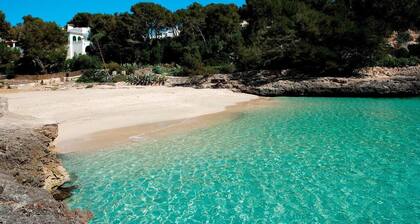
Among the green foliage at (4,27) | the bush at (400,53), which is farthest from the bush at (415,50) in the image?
the green foliage at (4,27)

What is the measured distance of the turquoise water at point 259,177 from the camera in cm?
627

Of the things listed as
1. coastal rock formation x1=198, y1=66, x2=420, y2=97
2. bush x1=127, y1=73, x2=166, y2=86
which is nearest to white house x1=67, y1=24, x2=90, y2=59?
bush x1=127, y1=73, x2=166, y2=86

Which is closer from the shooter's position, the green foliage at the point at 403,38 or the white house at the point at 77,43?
the green foliage at the point at 403,38

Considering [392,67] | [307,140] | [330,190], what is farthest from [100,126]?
[392,67]

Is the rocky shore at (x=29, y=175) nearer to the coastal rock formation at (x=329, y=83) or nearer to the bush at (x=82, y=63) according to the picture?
the coastal rock formation at (x=329, y=83)

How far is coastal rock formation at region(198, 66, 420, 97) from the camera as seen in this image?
2575cm

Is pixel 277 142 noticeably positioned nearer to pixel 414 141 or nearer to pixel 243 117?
pixel 414 141

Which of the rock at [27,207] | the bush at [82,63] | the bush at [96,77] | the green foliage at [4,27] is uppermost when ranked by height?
the green foliage at [4,27]

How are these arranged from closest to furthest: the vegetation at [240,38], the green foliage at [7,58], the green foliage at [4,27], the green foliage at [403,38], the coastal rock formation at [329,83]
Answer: the coastal rock formation at [329,83] < the vegetation at [240,38] < the green foliage at [403,38] < the green foliage at [7,58] < the green foliage at [4,27]

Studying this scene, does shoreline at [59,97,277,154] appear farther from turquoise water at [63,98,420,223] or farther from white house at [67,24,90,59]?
white house at [67,24,90,59]

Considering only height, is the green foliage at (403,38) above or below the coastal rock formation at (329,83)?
above

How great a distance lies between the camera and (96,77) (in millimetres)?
39719

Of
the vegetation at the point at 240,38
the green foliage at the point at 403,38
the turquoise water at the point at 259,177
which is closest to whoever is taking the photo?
the turquoise water at the point at 259,177

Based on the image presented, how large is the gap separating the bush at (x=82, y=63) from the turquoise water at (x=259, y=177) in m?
40.4
